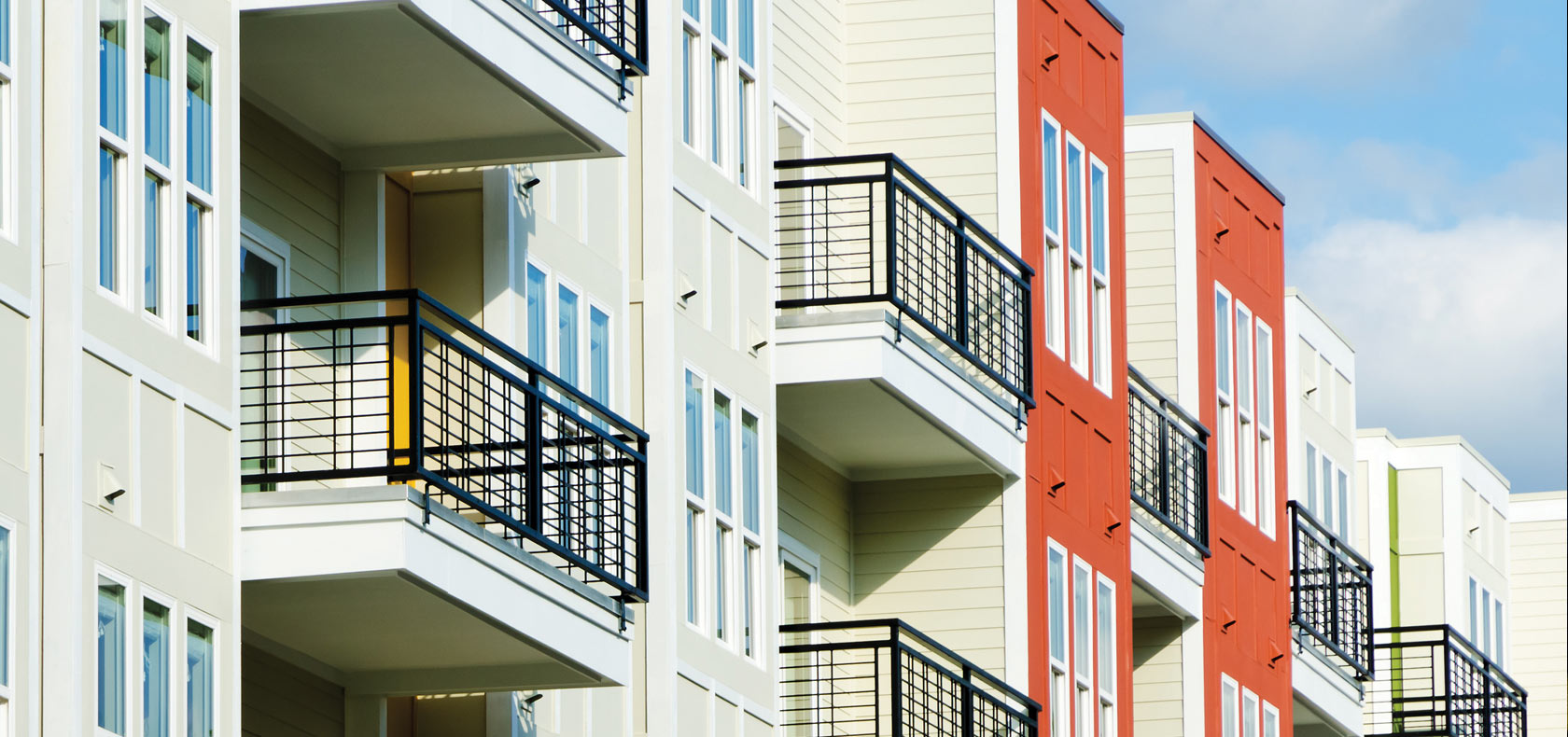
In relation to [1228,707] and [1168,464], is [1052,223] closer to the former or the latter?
[1168,464]

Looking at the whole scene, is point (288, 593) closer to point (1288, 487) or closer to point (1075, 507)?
point (1075, 507)

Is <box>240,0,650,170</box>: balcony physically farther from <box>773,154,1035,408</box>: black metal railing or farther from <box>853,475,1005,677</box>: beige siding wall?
<box>853,475,1005,677</box>: beige siding wall

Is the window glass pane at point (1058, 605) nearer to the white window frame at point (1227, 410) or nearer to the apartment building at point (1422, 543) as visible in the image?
the white window frame at point (1227, 410)

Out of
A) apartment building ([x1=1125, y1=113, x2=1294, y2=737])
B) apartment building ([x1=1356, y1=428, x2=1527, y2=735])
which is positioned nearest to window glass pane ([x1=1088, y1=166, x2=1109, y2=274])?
apartment building ([x1=1125, y1=113, x2=1294, y2=737])

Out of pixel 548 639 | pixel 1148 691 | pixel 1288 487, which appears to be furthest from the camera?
pixel 1288 487

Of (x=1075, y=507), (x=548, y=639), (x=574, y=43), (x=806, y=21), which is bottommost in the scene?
(x=548, y=639)

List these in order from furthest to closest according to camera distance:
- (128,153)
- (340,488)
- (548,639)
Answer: (548,639) → (340,488) → (128,153)

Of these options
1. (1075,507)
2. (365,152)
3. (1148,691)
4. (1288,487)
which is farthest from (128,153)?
(1288,487)

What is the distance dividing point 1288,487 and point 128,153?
78.2ft

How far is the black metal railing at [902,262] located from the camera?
2369 centimetres

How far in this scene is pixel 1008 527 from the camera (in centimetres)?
2667

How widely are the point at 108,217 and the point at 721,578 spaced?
27.3 ft

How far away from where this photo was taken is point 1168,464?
30.1 meters

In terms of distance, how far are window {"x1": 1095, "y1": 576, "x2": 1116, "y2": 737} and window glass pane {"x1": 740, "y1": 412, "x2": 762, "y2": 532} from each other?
670 centimetres
